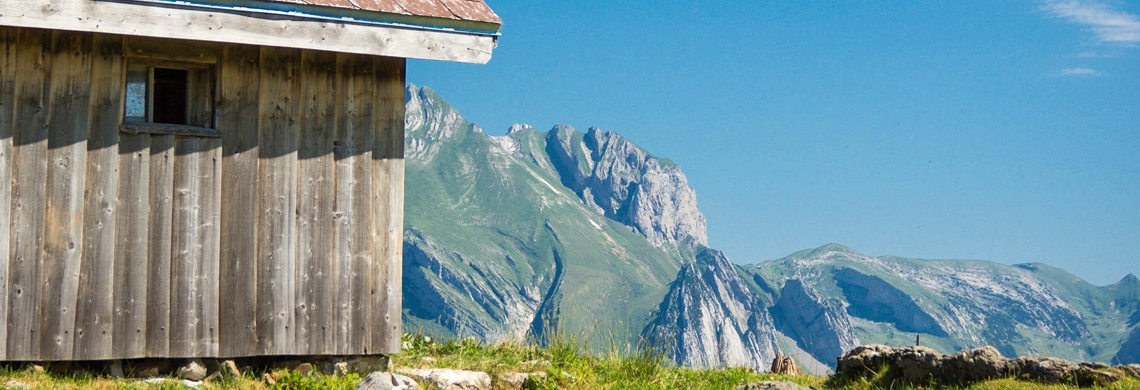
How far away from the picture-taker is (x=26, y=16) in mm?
7762

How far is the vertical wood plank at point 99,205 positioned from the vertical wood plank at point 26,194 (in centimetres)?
32

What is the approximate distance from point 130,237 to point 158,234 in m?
0.21

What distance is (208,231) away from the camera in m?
8.70

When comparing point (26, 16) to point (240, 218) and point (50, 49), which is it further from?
point (240, 218)

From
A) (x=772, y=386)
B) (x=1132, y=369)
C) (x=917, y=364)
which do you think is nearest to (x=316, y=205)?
(x=772, y=386)

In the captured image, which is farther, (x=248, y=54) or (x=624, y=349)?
(x=624, y=349)

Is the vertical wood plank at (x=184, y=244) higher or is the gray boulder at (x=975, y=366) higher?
the vertical wood plank at (x=184, y=244)

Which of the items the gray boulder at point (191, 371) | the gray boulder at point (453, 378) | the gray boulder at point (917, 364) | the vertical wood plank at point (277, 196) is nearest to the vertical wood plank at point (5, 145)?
the gray boulder at point (191, 371)

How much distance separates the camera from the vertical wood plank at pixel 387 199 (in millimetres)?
9336

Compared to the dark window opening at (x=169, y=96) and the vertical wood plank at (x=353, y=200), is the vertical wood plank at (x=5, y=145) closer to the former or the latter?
the dark window opening at (x=169, y=96)

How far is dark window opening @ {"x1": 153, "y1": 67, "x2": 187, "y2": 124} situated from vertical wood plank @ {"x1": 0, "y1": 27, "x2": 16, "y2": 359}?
41.1 inches

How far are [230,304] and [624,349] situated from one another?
13.1 ft

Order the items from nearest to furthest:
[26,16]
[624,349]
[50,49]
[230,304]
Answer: [26,16] < [50,49] < [230,304] < [624,349]

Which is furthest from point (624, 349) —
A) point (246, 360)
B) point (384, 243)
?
point (246, 360)
